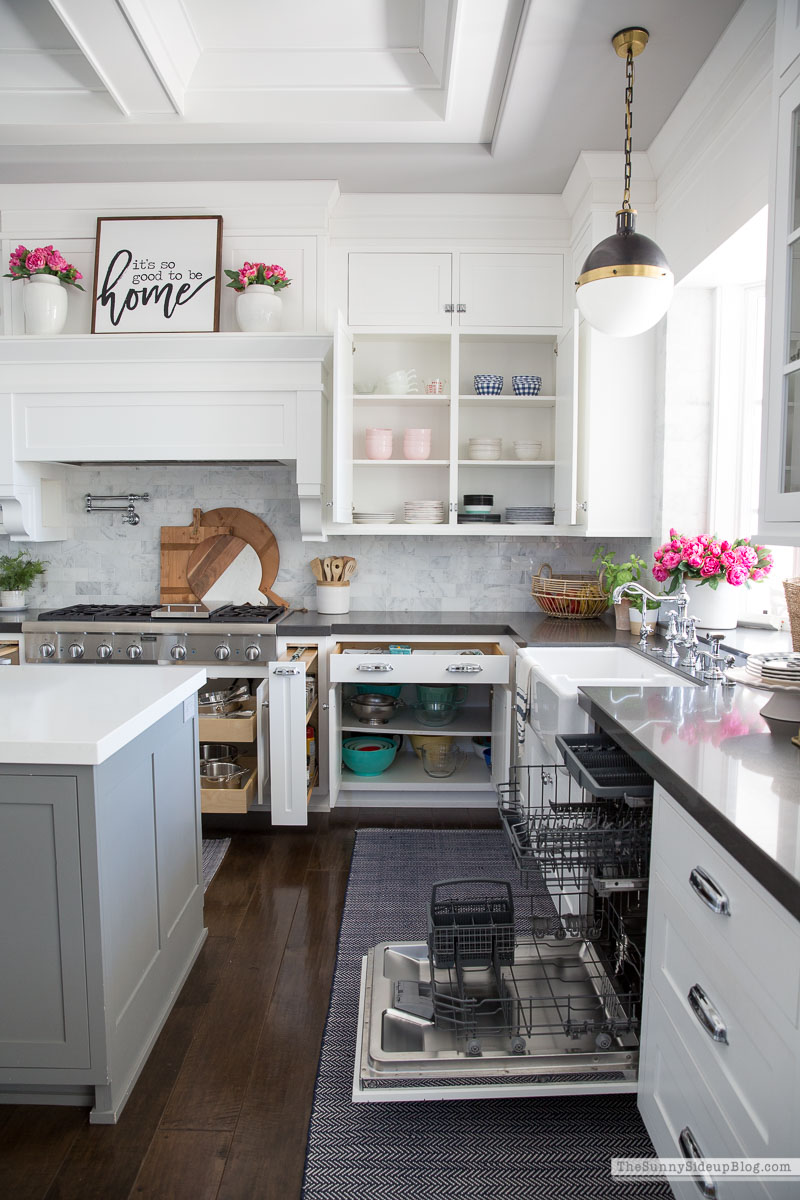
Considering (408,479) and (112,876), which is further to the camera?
(408,479)

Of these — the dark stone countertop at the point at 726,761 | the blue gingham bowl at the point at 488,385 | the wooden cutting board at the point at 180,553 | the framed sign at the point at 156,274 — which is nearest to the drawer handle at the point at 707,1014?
the dark stone countertop at the point at 726,761

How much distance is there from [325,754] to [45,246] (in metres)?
2.71

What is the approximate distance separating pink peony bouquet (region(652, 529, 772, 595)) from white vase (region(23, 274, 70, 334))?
2887 millimetres

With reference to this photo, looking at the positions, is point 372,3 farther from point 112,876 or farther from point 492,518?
point 112,876

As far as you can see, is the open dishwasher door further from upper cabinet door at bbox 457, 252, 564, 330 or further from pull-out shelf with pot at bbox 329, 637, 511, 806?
upper cabinet door at bbox 457, 252, 564, 330

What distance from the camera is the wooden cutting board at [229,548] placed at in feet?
12.8

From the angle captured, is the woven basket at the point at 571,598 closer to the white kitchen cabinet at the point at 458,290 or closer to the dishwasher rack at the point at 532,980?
the white kitchen cabinet at the point at 458,290

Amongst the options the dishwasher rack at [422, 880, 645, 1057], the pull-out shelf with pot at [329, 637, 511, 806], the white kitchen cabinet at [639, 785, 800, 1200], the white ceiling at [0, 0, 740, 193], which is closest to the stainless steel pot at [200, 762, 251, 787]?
the pull-out shelf with pot at [329, 637, 511, 806]

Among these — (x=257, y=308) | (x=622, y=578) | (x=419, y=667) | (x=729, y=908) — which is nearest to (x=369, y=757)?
(x=419, y=667)

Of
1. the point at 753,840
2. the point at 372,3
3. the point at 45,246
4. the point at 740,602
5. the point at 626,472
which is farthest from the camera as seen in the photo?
the point at 45,246

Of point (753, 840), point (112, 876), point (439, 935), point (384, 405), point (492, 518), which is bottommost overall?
point (439, 935)

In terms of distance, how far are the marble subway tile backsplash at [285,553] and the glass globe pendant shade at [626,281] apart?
1.86 m

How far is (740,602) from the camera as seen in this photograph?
116 inches

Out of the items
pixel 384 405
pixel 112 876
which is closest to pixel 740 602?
pixel 384 405
